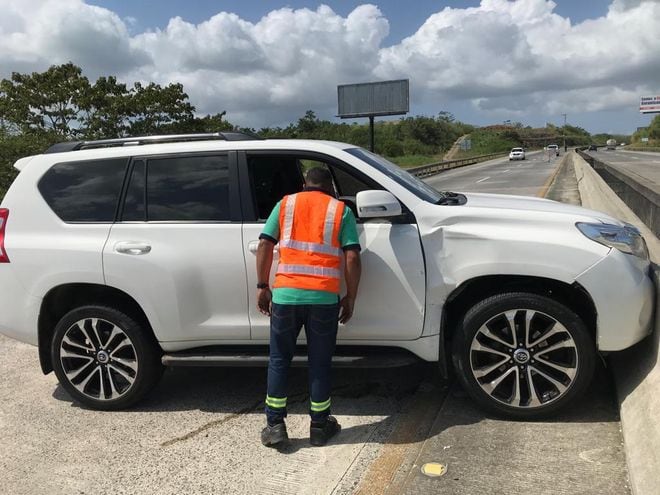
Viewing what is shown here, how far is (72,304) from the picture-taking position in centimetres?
425

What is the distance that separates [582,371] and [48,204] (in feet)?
12.3

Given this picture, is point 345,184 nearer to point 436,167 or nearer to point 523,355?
point 523,355

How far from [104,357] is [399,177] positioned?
243cm

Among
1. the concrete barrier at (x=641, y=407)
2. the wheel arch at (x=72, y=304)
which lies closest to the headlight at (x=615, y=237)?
the concrete barrier at (x=641, y=407)

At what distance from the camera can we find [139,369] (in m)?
4.03

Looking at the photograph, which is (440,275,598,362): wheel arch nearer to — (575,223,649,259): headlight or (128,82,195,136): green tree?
(575,223,649,259): headlight

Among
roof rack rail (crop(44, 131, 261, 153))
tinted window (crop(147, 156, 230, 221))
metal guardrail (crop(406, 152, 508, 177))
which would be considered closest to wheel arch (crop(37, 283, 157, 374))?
tinted window (crop(147, 156, 230, 221))

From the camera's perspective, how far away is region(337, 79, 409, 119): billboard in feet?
141

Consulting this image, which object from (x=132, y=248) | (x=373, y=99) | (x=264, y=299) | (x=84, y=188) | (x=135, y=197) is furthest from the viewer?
(x=373, y=99)

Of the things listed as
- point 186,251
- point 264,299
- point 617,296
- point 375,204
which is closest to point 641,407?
A: point 617,296

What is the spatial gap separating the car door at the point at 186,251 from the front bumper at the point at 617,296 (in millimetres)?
2142

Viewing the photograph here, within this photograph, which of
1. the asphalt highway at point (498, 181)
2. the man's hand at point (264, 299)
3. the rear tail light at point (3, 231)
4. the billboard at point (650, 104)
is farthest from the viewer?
the billboard at point (650, 104)

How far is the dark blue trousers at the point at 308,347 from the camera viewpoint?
3363mm

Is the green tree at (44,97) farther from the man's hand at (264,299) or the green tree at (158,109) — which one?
the man's hand at (264,299)
